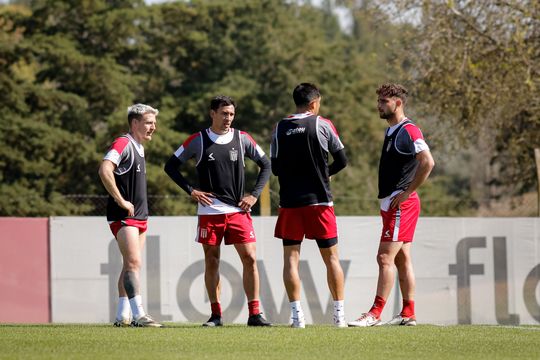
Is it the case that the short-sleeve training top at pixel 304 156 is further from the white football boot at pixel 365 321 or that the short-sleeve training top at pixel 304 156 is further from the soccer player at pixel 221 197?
the white football boot at pixel 365 321

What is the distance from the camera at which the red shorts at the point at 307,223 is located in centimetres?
923

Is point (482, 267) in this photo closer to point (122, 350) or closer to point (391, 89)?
point (391, 89)

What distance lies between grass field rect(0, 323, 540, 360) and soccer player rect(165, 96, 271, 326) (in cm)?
58

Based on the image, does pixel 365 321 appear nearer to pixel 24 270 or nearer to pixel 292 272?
pixel 292 272

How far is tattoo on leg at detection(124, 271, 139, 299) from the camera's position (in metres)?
9.41

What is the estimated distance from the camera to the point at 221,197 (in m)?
9.63

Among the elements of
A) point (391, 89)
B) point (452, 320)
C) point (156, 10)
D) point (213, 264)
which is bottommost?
point (452, 320)

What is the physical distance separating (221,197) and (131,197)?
809 millimetres

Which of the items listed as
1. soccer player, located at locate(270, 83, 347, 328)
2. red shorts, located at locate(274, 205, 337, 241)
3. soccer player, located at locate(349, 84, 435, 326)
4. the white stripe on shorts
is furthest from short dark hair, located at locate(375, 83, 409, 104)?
red shorts, located at locate(274, 205, 337, 241)

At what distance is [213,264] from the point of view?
9711 mm

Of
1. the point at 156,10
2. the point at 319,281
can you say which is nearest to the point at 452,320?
the point at 319,281

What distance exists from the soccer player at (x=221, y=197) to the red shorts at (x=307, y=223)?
0.45m

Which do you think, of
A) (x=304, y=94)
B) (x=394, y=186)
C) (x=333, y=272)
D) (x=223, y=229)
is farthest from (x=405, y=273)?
(x=304, y=94)

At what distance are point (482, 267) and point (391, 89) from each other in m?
6.32
